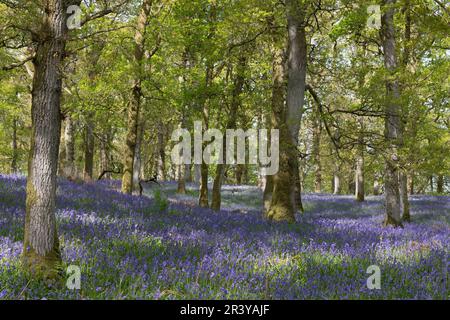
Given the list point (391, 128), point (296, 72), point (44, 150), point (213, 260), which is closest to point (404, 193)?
point (391, 128)

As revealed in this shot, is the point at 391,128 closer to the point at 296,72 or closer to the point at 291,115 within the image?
the point at 291,115

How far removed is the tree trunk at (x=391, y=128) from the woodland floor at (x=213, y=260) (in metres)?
2.15

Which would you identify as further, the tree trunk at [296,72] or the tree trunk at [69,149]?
the tree trunk at [69,149]

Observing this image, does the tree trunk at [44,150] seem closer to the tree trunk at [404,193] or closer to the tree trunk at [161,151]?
the tree trunk at [404,193]

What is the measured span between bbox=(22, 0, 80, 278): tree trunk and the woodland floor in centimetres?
25

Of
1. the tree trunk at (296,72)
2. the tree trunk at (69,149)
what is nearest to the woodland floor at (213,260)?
the tree trunk at (296,72)

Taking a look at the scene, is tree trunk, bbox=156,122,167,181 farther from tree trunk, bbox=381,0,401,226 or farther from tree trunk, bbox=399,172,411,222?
tree trunk, bbox=381,0,401,226

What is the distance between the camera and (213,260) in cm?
491

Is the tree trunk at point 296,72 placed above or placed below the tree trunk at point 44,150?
above

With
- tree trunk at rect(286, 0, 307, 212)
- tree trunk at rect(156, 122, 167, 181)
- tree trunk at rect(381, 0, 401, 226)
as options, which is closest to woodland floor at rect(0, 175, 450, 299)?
tree trunk at rect(381, 0, 401, 226)

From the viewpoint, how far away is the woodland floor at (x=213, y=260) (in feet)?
12.9

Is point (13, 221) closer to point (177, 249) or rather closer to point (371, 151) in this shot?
point (177, 249)

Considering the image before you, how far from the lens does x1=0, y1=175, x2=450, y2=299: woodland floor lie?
392 centimetres
